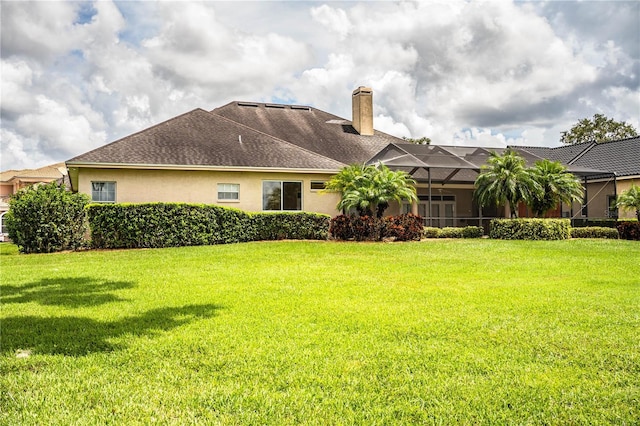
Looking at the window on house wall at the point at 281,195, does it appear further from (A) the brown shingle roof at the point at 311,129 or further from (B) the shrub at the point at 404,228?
(A) the brown shingle roof at the point at 311,129

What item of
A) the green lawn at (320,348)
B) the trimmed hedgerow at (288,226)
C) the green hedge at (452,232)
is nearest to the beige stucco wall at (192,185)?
the trimmed hedgerow at (288,226)

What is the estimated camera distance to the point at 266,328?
223 inches

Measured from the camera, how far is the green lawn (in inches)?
140

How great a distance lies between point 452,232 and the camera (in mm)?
19766

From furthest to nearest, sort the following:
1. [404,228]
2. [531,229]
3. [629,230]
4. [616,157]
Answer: [616,157] → [629,230] → [531,229] → [404,228]

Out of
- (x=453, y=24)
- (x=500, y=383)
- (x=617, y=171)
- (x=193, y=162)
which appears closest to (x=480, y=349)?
(x=500, y=383)

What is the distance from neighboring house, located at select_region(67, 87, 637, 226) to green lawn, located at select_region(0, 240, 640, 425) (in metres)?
9.01

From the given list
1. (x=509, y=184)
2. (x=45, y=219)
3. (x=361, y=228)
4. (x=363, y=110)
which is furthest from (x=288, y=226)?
(x=363, y=110)

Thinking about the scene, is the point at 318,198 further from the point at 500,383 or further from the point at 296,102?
the point at 500,383

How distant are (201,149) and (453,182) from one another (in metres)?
12.6

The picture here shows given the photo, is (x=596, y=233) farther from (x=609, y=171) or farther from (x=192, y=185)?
(x=192, y=185)

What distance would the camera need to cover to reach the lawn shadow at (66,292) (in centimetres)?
750

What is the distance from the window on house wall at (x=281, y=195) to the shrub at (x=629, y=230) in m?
13.6

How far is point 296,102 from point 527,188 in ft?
52.6
